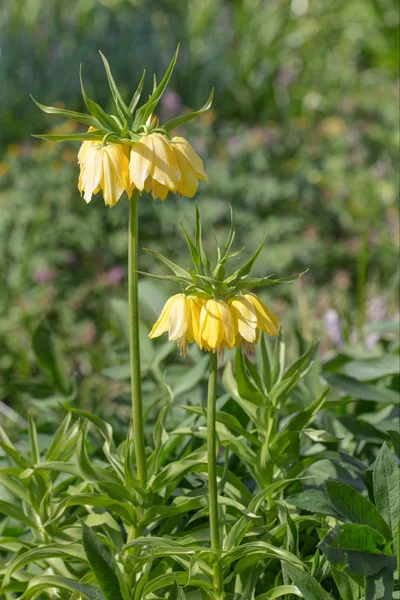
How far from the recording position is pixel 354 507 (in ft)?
3.11

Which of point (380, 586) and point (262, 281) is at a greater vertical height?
point (262, 281)

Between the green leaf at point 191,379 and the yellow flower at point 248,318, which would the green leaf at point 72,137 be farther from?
the green leaf at point 191,379

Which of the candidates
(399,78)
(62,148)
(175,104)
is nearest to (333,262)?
(175,104)

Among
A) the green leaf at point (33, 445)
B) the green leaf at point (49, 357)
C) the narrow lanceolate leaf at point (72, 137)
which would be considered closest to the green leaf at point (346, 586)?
the green leaf at point (33, 445)

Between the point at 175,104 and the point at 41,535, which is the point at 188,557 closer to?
the point at 41,535

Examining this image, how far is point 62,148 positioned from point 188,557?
2.61 m

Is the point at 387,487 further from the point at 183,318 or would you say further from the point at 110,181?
the point at 110,181

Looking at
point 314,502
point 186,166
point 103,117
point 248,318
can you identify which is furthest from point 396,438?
point 103,117

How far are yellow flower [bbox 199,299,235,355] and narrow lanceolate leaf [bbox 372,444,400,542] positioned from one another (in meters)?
0.27

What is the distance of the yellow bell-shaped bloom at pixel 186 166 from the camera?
923 mm

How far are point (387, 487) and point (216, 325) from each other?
321mm

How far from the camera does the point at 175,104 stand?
3.71 meters

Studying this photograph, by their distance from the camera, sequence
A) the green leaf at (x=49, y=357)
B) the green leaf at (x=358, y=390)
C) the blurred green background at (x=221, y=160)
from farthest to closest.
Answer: the blurred green background at (x=221, y=160) → the green leaf at (x=49, y=357) → the green leaf at (x=358, y=390)

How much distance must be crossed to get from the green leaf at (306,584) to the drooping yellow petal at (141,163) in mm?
469
